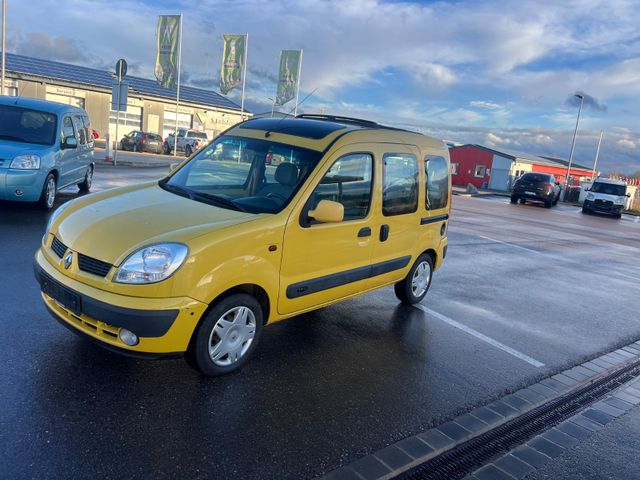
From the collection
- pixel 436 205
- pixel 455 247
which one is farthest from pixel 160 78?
pixel 436 205

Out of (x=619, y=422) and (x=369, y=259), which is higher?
(x=369, y=259)

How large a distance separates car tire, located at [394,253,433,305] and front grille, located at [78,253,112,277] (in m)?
3.53

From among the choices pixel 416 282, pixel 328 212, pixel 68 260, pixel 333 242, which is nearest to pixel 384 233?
pixel 333 242

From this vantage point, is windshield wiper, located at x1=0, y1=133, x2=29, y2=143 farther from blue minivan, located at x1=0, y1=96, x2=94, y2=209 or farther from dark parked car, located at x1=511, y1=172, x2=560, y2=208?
dark parked car, located at x1=511, y1=172, x2=560, y2=208

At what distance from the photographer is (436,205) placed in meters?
6.09

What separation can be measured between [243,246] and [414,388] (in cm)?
181

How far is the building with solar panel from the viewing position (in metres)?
37.1

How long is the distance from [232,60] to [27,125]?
101 ft

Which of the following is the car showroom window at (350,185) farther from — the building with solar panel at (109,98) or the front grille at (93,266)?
the building with solar panel at (109,98)

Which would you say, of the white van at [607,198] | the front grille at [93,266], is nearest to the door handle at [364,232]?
the front grille at [93,266]

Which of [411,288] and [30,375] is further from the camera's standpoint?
[411,288]

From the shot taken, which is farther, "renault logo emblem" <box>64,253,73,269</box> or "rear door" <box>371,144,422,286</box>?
"rear door" <box>371,144,422,286</box>

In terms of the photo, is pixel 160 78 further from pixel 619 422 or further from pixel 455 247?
pixel 619 422

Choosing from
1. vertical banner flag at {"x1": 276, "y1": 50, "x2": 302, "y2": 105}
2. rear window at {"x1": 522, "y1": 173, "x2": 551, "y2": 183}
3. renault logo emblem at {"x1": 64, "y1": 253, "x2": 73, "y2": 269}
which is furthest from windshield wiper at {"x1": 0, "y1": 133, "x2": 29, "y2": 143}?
vertical banner flag at {"x1": 276, "y1": 50, "x2": 302, "y2": 105}
